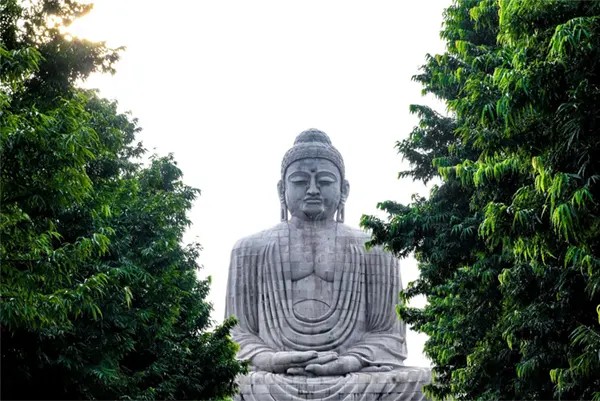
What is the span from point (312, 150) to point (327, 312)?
130 inches

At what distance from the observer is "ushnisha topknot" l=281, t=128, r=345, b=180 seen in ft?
67.7

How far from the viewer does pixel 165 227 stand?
16.0 metres

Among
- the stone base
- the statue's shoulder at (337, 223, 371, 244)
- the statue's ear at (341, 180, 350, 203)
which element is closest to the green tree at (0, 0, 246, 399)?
the stone base

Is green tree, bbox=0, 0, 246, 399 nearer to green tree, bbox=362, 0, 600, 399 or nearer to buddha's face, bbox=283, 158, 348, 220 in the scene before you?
buddha's face, bbox=283, 158, 348, 220

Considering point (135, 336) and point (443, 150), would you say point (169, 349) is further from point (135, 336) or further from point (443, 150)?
point (443, 150)

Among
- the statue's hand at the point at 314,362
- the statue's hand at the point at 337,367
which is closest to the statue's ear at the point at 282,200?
the statue's hand at the point at 314,362

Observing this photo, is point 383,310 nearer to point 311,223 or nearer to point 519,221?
point 311,223

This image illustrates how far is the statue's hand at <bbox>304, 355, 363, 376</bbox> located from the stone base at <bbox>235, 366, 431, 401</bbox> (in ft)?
0.60

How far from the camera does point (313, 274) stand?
20.3m

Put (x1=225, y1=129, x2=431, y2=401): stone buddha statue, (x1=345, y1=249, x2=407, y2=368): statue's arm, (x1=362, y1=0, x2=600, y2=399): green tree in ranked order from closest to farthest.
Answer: (x1=362, y1=0, x2=600, y2=399): green tree, (x1=225, y1=129, x2=431, y2=401): stone buddha statue, (x1=345, y1=249, x2=407, y2=368): statue's arm

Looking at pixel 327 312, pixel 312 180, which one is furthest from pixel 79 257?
pixel 312 180

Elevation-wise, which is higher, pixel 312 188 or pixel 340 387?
pixel 312 188

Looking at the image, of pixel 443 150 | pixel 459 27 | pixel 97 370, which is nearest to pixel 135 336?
pixel 97 370

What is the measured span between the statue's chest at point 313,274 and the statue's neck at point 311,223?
0.31 metres
